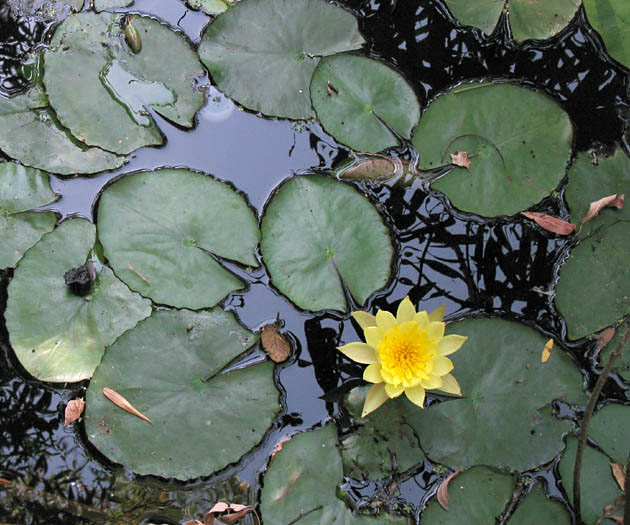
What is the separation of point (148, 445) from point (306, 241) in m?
Result: 1.06

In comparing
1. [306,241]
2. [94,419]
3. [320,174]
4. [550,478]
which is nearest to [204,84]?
[320,174]

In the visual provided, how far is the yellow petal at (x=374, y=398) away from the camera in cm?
225

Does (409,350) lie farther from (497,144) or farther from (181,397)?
(497,144)

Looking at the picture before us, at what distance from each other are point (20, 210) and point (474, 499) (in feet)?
7.57

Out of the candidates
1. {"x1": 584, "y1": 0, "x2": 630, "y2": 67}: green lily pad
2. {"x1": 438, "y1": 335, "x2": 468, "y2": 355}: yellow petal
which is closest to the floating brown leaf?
{"x1": 438, "y1": 335, "x2": 468, "y2": 355}: yellow petal

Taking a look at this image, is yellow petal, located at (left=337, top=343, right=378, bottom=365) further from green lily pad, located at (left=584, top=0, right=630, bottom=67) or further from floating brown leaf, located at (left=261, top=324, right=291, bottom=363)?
green lily pad, located at (left=584, top=0, right=630, bottom=67)

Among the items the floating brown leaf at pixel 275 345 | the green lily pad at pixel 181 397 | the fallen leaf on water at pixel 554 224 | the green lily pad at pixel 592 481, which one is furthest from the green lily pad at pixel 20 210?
the green lily pad at pixel 592 481

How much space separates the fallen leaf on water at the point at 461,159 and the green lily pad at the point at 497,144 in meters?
Answer: 0.02

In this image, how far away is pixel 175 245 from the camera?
2.52 metres

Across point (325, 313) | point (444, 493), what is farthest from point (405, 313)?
point (444, 493)

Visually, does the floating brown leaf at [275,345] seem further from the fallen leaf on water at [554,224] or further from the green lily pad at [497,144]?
the fallen leaf on water at [554,224]

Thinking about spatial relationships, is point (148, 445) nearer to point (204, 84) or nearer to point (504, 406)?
point (504, 406)

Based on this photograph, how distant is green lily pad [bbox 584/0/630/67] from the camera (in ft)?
9.16

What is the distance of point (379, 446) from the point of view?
7.69 ft
